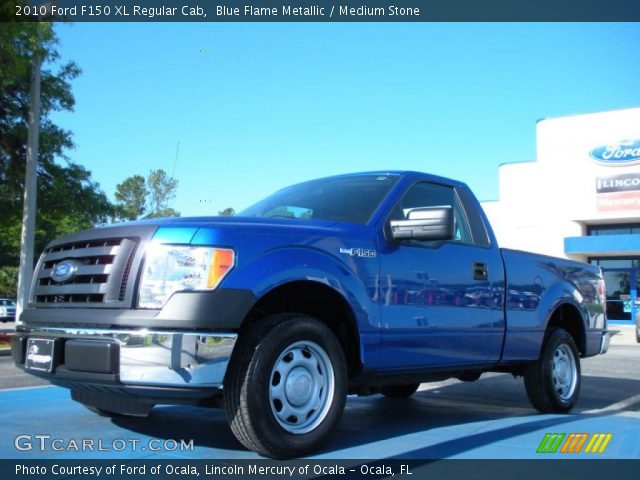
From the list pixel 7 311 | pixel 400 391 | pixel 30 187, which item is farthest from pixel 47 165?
pixel 7 311

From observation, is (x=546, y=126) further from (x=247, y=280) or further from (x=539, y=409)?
(x=247, y=280)

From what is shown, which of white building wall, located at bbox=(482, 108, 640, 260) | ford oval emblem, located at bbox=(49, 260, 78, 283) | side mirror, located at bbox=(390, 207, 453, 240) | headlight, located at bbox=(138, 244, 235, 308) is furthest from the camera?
white building wall, located at bbox=(482, 108, 640, 260)

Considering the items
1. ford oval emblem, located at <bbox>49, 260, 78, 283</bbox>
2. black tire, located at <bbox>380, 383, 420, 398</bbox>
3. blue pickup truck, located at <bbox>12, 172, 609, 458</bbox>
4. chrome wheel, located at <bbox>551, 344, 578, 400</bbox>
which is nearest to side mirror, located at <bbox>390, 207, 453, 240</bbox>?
blue pickup truck, located at <bbox>12, 172, 609, 458</bbox>

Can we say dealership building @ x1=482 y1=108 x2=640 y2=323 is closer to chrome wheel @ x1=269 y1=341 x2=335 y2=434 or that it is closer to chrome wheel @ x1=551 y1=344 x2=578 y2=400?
chrome wheel @ x1=551 y1=344 x2=578 y2=400

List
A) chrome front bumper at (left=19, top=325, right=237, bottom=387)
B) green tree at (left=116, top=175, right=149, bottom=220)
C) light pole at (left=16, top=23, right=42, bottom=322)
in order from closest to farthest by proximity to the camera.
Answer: chrome front bumper at (left=19, top=325, right=237, bottom=387)
light pole at (left=16, top=23, right=42, bottom=322)
green tree at (left=116, top=175, right=149, bottom=220)

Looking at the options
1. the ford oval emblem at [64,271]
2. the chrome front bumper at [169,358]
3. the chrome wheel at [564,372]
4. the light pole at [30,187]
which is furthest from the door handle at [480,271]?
the light pole at [30,187]

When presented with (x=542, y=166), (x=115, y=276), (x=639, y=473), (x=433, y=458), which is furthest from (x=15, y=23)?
(x=542, y=166)

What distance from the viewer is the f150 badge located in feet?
14.0

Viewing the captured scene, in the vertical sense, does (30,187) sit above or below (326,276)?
above

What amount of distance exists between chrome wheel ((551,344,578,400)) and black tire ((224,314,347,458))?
296 centimetres

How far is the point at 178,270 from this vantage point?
3.63 m

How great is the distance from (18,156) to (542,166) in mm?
23599

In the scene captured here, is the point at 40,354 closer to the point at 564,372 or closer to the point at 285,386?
the point at 285,386

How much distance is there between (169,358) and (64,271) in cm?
108
